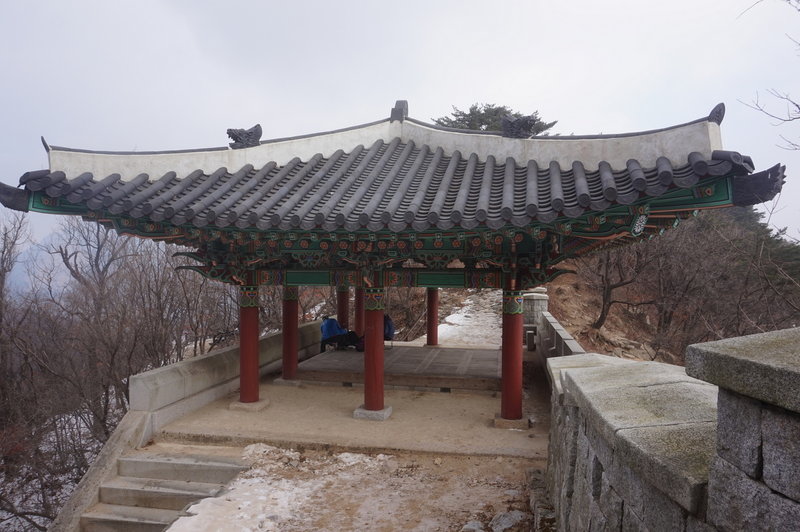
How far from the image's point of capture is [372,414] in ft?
24.6

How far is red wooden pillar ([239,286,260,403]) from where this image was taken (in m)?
8.23

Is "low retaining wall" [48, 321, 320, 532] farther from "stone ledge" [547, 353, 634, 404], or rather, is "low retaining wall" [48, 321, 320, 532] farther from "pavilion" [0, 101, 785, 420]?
"stone ledge" [547, 353, 634, 404]

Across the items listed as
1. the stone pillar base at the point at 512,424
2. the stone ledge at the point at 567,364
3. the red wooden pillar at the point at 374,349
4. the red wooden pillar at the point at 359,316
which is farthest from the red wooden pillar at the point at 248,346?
the stone ledge at the point at 567,364

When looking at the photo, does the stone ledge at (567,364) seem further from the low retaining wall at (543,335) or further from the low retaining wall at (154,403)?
the low retaining wall at (154,403)

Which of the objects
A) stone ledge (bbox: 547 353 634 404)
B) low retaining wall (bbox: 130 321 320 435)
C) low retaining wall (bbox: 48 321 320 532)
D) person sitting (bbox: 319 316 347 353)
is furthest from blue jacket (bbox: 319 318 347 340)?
stone ledge (bbox: 547 353 634 404)

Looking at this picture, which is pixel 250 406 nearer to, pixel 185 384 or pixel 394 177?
pixel 185 384

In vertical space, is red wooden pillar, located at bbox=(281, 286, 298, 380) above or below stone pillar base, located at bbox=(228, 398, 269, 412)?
above

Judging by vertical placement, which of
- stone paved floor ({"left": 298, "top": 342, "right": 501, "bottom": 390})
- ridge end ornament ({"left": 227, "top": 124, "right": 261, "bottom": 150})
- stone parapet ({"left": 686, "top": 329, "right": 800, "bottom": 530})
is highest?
ridge end ornament ({"left": 227, "top": 124, "right": 261, "bottom": 150})

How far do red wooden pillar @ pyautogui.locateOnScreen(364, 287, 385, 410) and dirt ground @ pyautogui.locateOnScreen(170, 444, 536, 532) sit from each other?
4.22 ft

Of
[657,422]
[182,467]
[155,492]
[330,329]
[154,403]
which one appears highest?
[657,422]

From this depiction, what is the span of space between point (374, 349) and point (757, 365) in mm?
6521

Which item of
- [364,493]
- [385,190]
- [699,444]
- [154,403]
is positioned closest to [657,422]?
[699,444]

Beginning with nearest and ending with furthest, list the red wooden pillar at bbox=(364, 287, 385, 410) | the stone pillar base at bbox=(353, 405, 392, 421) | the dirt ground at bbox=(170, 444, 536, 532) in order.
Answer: the dirt ground at bbox=(170, 444, 536, 532) < the stone pillar base at bbox=(353, 405, 392, 421) < the red wooden pillar at bbox=(364, 287, 385, 410)

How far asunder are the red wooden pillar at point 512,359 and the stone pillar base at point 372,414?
171cm
